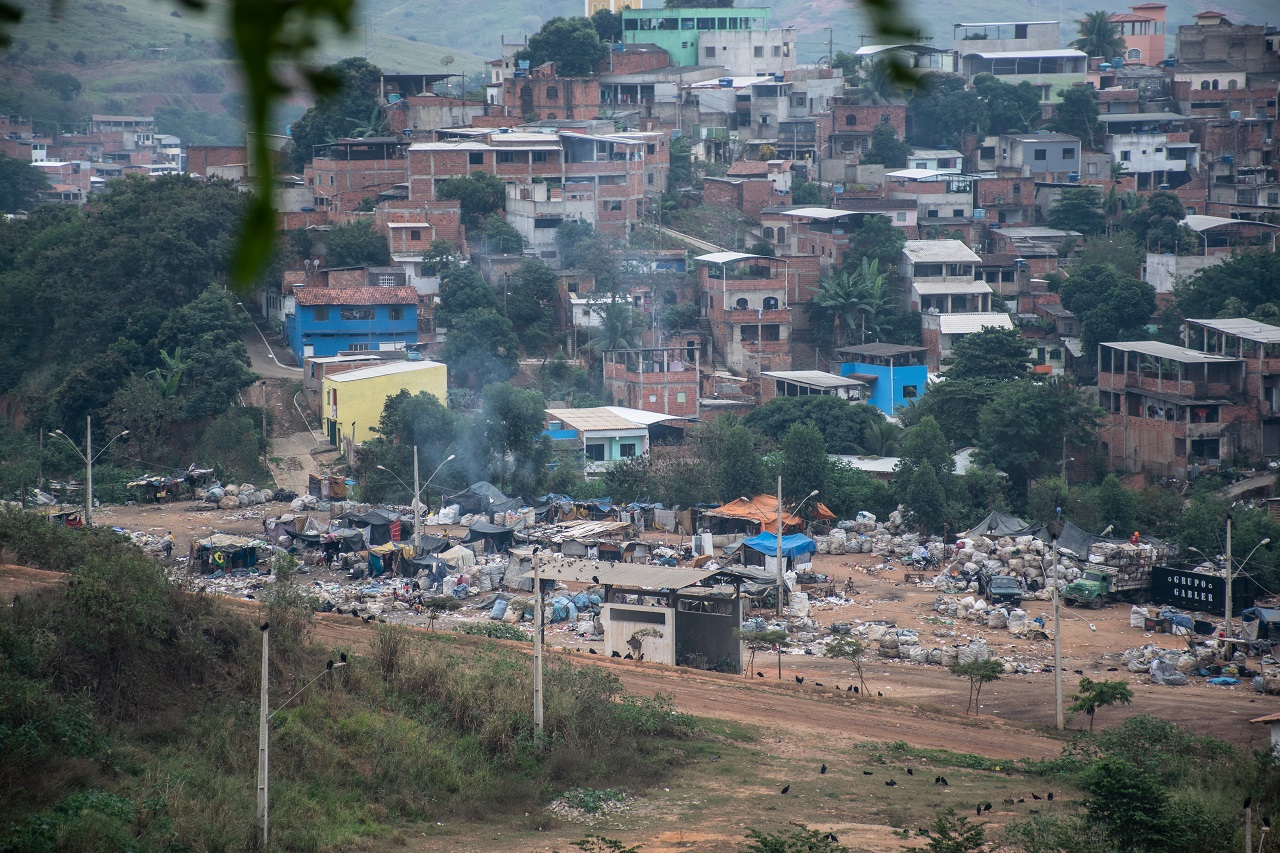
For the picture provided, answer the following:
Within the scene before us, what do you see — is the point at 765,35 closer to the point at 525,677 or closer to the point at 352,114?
the point at 352,114

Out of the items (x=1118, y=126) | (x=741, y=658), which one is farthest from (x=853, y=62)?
(x=741, y=658)

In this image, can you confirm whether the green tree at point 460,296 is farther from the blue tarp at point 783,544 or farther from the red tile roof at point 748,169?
the blue tarp at point 783,544

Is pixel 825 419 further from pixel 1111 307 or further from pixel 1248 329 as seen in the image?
pixel 1111 307

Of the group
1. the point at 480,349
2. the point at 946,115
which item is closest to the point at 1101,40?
the point at 946,115

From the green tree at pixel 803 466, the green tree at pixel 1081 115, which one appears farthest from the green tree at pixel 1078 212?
the green tree at pixel 803 466

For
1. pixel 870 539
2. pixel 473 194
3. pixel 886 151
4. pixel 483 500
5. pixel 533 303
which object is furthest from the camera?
pixel 886 151
